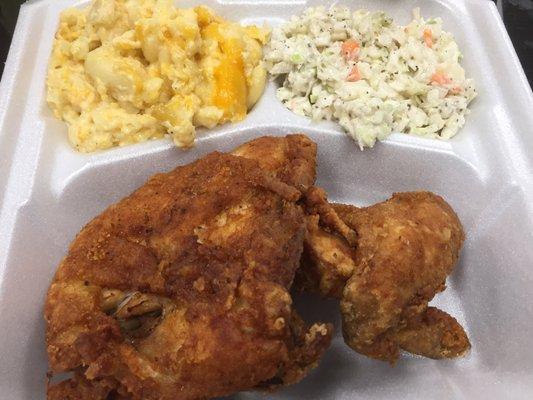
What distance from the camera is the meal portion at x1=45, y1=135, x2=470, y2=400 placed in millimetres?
1477

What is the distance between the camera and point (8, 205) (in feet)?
6.37

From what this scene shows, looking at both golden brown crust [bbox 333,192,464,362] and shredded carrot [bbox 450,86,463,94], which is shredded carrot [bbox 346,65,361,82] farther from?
golden brown crust [bbox 333,192,464,362]

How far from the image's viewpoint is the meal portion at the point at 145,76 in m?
2.12

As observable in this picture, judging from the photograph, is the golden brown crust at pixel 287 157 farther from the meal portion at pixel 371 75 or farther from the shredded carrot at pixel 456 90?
the shredded carrot at pixel 456 90

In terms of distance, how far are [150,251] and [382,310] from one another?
2.56ft

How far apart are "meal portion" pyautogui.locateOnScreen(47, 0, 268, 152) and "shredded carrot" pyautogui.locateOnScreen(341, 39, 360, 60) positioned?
19.3 inches

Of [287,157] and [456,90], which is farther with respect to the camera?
[456,90]

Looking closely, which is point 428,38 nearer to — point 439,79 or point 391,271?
point 439,79

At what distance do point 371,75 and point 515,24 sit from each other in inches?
54.3

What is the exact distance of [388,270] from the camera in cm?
170

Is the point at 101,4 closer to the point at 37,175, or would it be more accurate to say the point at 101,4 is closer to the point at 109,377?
the point at 37,175

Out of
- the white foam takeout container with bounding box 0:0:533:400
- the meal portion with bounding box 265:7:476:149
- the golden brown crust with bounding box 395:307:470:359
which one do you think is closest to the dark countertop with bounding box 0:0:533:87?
the white foam takeout container with bounding box 0:0:533:400

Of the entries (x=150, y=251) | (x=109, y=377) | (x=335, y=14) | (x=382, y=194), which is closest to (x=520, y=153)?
(x=382, y=194)

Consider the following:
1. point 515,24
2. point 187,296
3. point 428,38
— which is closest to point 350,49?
point 428,38
